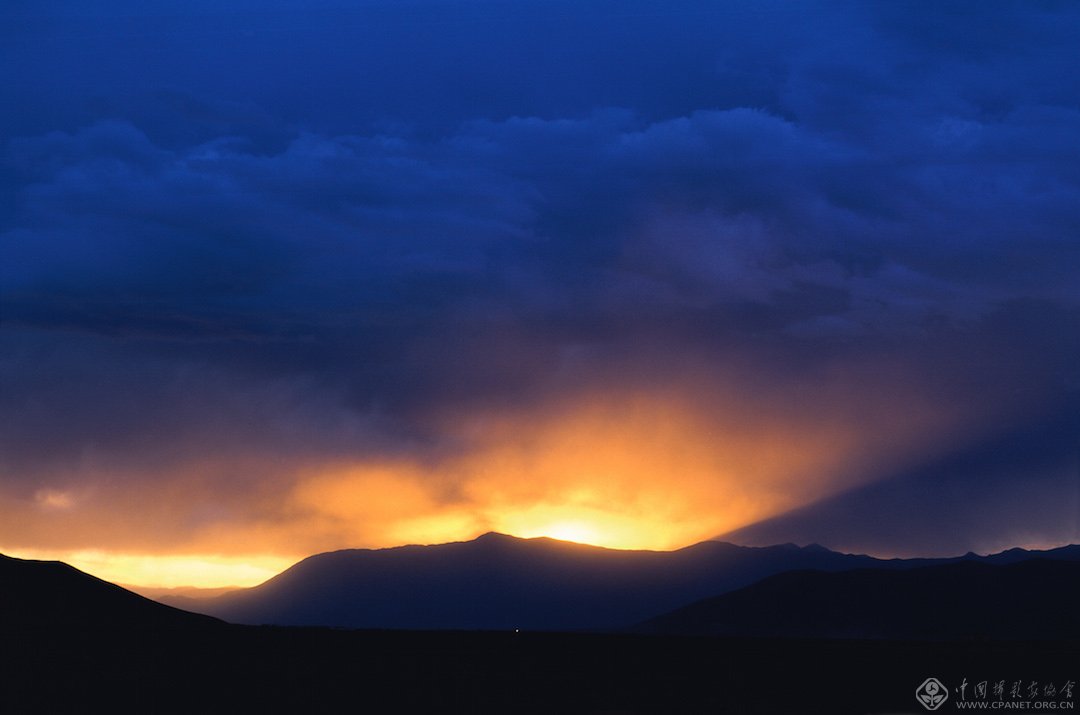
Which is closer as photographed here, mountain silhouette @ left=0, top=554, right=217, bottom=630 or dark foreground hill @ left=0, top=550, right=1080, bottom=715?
dark foreground hill @ left=0, top=550, right=1080, bottom=715

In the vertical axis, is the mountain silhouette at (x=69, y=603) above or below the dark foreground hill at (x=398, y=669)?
above

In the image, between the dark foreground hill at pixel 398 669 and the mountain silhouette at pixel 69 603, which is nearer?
the dark foreground hill at pixel 398 669

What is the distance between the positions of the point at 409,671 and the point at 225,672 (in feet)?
38.2

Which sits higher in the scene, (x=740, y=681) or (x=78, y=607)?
(x=78, y=607)

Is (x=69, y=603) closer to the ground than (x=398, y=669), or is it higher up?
higher up

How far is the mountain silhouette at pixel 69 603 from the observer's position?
Answer: 3391 inches

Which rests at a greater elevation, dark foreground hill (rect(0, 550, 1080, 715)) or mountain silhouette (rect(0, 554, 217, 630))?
mountain silhouette (rect(0, 554, 217, 630))

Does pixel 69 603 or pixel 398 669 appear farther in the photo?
pixel 69 603

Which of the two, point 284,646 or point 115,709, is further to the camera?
point 284,646

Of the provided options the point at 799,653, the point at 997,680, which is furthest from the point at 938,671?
the point at 799,653

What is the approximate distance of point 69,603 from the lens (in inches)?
3654

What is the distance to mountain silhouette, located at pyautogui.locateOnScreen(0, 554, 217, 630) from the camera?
283 feet

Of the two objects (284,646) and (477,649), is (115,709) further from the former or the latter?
(477,649)

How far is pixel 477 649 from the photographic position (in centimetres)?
9669
